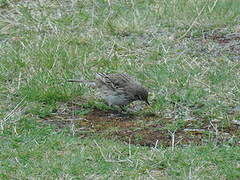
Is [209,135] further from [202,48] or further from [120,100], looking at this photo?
[202,48]

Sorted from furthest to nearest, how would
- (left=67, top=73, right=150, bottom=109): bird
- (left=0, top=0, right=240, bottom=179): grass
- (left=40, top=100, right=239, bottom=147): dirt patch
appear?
(left=67, top=73, right=150, bottom=109): bird → (left=40, top=100, right=239, bottom=147): dirt patch → (left=0, top=0, right=240, bottom=179): grass

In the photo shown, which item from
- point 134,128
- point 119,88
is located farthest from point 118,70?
point 134,128

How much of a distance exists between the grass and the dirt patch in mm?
40

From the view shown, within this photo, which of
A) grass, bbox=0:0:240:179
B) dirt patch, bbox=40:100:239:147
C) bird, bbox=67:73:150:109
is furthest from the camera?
bird, bbox=67:73:150:109

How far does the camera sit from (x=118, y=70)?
9.33 m

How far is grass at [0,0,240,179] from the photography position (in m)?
6.44

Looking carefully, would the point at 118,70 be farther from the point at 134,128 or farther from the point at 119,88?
the point at 134,128

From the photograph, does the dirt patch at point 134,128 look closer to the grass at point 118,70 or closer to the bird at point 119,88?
the grass at point 118,70

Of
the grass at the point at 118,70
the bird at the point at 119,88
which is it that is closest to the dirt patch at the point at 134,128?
the grass at the point at 118,70

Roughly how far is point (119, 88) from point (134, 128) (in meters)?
0.94

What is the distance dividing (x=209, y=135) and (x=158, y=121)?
0.70 metres

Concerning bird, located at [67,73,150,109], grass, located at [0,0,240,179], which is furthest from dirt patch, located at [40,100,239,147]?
bird, located at [67,73,150,109]

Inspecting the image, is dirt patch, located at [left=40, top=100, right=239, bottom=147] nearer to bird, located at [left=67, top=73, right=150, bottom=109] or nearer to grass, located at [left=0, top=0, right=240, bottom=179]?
grass, located at [left=0, top=0, right=240, bottom=179]

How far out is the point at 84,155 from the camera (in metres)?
6.57
